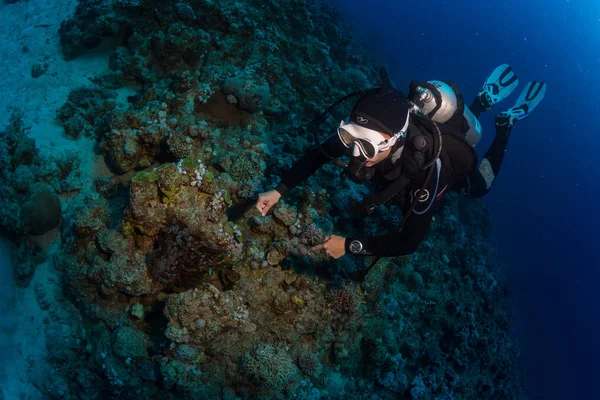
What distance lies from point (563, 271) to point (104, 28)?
97.5 feet

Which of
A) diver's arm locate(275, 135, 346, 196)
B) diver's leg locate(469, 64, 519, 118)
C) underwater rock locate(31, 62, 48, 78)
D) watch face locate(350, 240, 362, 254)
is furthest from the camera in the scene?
diver's leg locate(469, 64, 519, 118)

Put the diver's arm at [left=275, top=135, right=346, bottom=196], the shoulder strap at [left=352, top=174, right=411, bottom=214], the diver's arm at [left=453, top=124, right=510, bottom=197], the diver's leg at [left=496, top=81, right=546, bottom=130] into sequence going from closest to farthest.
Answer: the shoulder strap at [left=352, top=174, right=411, bottom=214]
the diver's arm at [left=275, top=135, right=346, bottom=196]
the diver's arm at [left=453, top=124, right=510, bottom=197]
the diver's leg at [left=496, top=81, right=546, bottom=130]

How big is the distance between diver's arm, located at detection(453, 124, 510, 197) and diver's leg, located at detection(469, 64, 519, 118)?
3.02 ft

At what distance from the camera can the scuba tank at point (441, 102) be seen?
15.7 ft

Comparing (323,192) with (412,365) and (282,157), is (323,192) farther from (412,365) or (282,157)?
(412,365)

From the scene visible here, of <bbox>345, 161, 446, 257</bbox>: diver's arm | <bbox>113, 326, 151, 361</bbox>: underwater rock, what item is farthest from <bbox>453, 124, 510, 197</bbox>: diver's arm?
<bbox>113, 326, 151, 361</bbox>: underwater rock

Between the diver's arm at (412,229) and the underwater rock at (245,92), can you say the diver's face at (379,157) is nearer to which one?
the diver's arm at (412,229)

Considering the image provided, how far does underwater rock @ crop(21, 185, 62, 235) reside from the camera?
468 centimetres

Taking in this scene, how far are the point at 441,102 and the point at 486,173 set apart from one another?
2.55 meters

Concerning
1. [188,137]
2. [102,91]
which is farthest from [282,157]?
[102,91]

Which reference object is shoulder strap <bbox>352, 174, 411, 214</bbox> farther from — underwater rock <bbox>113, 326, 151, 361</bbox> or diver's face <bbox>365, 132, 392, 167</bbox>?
underwater rock <bbox>113, 326, 151, 361</bbox>

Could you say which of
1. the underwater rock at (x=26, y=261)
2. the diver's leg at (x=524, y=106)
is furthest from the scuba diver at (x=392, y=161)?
the diver's leg at (x=524, y=106)

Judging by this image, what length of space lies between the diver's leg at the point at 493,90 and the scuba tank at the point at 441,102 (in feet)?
10.2

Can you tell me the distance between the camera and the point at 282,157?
252 inches
